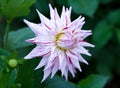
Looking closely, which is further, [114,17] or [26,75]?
[114,17]

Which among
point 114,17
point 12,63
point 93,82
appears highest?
point 114,17

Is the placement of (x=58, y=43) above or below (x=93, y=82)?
above

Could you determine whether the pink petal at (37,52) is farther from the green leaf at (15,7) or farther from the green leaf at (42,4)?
the green leaf at (42,4)

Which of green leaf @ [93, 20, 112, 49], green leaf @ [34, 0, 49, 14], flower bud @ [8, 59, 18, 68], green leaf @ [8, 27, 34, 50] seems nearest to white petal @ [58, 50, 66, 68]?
flower bud @ [8, 59, 18, 68]

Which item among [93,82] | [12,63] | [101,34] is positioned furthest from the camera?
[101,34]

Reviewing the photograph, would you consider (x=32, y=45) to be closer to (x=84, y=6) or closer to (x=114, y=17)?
(x=84, y=6)

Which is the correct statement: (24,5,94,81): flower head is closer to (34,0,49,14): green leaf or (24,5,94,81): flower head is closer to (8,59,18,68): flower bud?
(8,59,18,68): flower bud

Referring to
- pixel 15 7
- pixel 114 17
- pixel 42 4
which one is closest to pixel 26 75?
pixel 15 7
